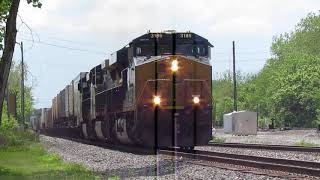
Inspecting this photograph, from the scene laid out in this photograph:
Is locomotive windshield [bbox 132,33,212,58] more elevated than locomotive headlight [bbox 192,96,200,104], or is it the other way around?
locomotive windshield [bbox 132,33,212,58]

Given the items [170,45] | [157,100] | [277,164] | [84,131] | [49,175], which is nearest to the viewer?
[277,164]

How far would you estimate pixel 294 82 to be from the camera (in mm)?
74250

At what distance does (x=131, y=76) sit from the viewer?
70.7 feet

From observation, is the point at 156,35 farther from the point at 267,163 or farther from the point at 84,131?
the point at 84,131

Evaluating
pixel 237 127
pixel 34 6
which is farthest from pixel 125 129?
pixel 237 127

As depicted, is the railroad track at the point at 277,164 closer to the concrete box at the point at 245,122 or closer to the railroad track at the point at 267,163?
the railroad track at the point at 267,163

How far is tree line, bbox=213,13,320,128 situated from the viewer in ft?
236

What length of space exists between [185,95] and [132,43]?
3002 millimetres

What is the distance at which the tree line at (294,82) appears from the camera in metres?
71.9

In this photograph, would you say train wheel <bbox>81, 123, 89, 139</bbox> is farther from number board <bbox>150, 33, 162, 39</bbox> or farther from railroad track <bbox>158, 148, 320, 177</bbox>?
railroad track <bbox>158, 148, 320, 177</bbox>

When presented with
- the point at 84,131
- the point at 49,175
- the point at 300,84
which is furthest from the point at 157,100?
the point at 300,84

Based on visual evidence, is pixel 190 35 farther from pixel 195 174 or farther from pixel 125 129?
pixel 195 174

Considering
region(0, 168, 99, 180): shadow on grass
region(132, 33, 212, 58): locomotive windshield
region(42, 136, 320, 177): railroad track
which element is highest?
region(132, 33, 212, 58): locomotive windshield

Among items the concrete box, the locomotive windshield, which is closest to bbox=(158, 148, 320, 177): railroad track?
the locomotive windshield
